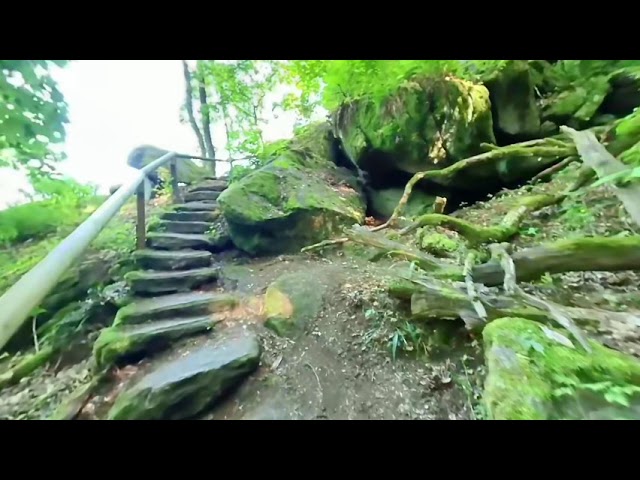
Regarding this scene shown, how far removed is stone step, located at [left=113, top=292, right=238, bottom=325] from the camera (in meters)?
2.16

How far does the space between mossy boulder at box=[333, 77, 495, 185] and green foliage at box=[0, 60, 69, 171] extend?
3162mm

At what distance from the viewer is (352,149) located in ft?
15.3

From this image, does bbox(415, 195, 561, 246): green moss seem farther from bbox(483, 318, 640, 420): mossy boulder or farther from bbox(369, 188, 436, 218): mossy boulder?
bbox(369, 188, 436, 218): mossy boulder

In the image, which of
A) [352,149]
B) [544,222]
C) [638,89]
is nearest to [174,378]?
[544,222]

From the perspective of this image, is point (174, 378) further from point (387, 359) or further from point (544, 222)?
point (544, 222)

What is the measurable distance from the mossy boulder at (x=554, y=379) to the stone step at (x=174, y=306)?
1.83 meters

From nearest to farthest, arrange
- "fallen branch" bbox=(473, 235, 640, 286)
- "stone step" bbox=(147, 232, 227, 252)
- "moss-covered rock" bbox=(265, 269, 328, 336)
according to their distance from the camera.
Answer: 1. "fallen branch" bbox=(473, 235, 640, 286)
2. "moss-covered rock" bbox=(265, 269, 328, 336)
3. "stone step" bbox=(147, 232, 227, 252)

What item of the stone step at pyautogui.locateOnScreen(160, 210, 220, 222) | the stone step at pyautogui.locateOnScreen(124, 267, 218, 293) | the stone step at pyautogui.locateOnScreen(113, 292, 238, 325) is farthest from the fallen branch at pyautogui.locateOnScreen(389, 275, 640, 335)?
the stone step at pyautogui.locateOnScreen(160, 210, 220, 222)

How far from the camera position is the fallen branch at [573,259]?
1659mm

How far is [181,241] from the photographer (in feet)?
10.5

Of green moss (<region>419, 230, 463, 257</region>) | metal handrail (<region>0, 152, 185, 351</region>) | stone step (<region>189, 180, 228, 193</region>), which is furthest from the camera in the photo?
stone step (<region>189, 180, 228, 193</region>)

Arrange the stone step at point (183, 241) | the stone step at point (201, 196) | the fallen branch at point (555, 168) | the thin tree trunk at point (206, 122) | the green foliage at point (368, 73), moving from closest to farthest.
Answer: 1. the green foliage at point (368, 73)
2. the fallen branch at point (555, 168)
3. the stone step at point (183, 241)
4. the stone step at point (201, 196)
5. the thin tree trunk at point (206, 122)

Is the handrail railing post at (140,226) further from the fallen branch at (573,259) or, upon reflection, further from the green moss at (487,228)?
the fallen branch at (573,259)


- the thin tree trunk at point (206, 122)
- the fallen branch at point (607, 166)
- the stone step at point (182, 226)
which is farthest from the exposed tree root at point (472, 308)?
the thin tree trunk at point (206, 122)
